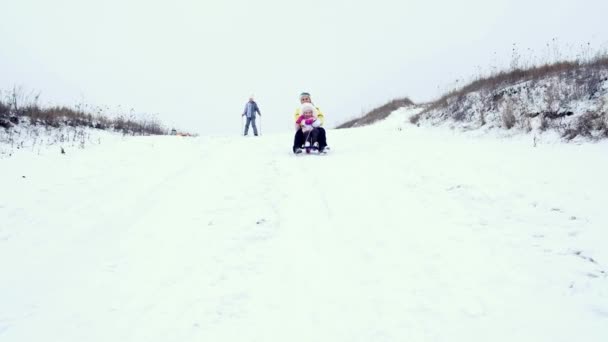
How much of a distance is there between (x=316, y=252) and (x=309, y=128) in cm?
695

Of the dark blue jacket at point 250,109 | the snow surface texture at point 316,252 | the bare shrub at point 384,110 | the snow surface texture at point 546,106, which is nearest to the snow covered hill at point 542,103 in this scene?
the snow surface texture at point 546,106

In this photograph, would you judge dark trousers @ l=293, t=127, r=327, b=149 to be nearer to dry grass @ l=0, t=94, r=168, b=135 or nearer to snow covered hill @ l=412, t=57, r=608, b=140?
snow covered hill @ l=412, t=57, r=608, b=140

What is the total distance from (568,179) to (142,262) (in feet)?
17.7

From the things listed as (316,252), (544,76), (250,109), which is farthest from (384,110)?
(316,252)

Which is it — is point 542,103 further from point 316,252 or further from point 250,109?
point 250,109

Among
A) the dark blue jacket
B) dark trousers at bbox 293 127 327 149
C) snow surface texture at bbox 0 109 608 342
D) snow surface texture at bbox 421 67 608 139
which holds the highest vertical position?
the dark blue jacket

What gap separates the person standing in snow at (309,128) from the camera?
10695 mm

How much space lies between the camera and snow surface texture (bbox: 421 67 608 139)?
23.4ft

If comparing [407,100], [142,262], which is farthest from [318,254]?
[407,100]

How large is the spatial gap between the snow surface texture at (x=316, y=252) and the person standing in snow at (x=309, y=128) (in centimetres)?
315

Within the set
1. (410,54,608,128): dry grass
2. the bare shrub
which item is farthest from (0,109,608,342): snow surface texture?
the bare shrub

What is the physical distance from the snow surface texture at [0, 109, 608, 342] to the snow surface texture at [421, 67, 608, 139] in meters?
0.71

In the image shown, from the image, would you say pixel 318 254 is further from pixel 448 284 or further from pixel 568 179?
pixel 568 179

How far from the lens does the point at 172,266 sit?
12.9 ft
